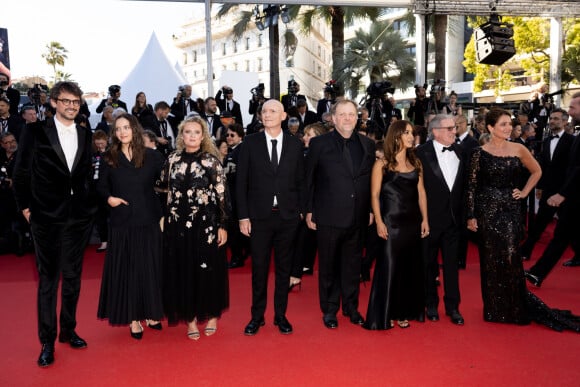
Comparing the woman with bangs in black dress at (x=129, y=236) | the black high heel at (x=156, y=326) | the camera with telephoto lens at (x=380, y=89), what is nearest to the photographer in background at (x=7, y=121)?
the woman with bangs in black dress at (x=129, y=236)

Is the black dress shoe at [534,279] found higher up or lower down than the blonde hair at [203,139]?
lower down

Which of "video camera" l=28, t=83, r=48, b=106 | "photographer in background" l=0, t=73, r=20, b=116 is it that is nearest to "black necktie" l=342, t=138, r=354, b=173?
"video camera" l=28, t=83, r=48, b=106

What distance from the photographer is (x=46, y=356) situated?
364 cm

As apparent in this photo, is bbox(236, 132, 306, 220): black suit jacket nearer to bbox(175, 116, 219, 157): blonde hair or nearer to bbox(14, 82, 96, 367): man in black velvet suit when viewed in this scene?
bbox(175, 116, 219, 157): blonde hair

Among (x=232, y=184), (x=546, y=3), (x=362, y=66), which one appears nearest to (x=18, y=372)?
(x=232, y=184)

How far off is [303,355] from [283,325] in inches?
21.3

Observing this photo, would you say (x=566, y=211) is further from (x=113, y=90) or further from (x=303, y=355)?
(x=113, y=90)

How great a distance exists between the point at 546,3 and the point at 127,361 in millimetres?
16397

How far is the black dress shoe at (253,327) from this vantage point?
420cm

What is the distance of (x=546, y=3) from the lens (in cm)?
1552

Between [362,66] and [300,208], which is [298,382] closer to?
[300,208]

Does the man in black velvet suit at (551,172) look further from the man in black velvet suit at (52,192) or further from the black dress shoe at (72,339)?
the man in black velvet suit at (52,192)

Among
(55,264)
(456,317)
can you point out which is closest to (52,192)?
(55,264)

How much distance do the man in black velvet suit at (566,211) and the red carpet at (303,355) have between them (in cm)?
60
